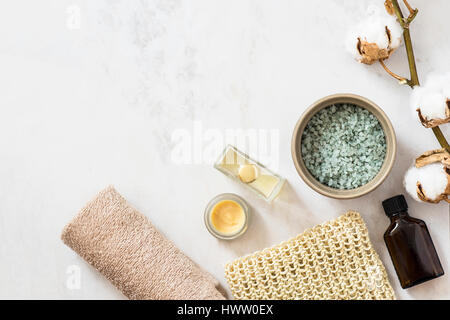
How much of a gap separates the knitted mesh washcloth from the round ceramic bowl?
10 cm

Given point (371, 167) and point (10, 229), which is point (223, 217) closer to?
point (371, 167)

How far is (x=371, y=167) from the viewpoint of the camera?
100cm

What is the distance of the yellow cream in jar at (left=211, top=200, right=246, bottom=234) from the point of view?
108 cm

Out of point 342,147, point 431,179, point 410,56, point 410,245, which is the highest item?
point 410,56

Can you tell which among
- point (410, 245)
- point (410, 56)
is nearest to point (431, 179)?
point (410, 245)

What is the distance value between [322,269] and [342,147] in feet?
0.85

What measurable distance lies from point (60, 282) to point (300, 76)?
70 cm

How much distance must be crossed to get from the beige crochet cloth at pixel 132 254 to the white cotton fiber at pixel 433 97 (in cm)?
55

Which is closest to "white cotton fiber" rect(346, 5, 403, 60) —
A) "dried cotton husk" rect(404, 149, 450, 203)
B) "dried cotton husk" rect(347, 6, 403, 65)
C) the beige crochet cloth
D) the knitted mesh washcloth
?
"dried cotton husk" rect(347, 6, 403, 65)

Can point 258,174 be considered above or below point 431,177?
above

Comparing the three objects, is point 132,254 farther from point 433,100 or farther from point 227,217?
point 433,100

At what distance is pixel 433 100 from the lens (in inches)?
37.7
